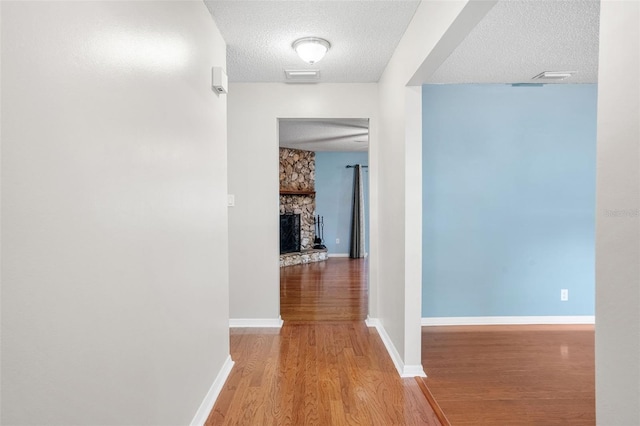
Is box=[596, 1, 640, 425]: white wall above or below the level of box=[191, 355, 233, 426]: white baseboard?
above

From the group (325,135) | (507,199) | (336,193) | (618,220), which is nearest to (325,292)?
(507,199)

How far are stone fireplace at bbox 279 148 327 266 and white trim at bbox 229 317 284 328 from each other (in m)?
3.36

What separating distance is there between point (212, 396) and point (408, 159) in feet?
6.48

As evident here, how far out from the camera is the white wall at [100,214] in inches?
28.6

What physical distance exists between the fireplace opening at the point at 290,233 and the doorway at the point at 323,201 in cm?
4

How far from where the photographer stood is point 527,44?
8.26 ft

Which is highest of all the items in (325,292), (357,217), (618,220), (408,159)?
(408,159)

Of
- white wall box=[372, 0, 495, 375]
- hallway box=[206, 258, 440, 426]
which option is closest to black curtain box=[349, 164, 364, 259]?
hallway box=[206, 258, 440, 426]

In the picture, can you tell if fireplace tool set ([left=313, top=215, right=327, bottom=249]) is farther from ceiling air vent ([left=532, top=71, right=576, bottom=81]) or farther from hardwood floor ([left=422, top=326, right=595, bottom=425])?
ceiling air vent ([left=532, top=71, right=576, bottom=81])

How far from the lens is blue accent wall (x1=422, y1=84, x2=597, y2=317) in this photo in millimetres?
3383

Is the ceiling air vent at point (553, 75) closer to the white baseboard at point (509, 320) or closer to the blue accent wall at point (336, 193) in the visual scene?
the white baseboard at point (509, 320)

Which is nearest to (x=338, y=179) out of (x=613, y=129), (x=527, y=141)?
(x=527, y=141)

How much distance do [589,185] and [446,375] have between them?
2.57 m

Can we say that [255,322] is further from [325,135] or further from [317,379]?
[325,135]
